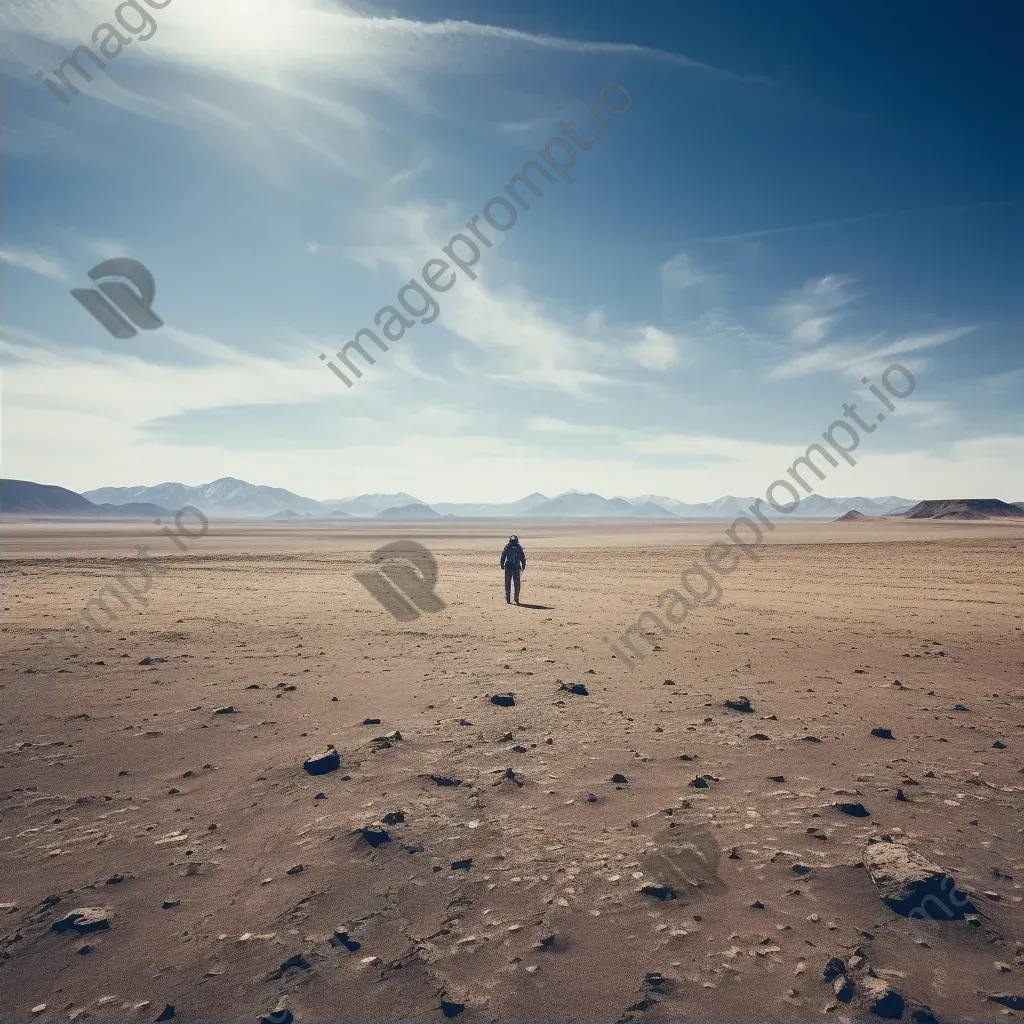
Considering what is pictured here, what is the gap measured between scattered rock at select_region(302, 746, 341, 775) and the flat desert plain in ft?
0.44

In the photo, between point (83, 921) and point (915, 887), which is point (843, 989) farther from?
point (83, 921)

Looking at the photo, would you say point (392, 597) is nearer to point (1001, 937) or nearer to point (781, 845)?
point (781, 845)

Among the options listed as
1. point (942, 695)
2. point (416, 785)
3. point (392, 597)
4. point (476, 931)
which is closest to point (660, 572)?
point (392, 597)

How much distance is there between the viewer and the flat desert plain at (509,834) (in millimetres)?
3664

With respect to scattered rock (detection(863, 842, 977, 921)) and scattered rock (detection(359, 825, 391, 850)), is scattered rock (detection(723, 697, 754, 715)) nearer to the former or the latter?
scattered rock (detection(863, 842, 977, 921))

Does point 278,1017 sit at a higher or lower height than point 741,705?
lower

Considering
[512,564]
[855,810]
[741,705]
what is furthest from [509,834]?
[512,564]

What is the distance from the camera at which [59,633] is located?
1358cm

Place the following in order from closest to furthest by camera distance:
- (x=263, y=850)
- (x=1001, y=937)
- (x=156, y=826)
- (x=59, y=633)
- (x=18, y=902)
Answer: (x=1001, y=937) → (x=18, y=902) → (x=263, y=850) → (x=156, y=826) → (x=59, y=633)

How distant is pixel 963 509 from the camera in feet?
477

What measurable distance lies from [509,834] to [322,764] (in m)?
2.51

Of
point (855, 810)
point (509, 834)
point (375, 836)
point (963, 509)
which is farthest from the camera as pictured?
point (963, 509)

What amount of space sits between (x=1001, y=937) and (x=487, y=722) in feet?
18.3

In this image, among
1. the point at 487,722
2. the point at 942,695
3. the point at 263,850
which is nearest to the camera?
the point at 263,850
